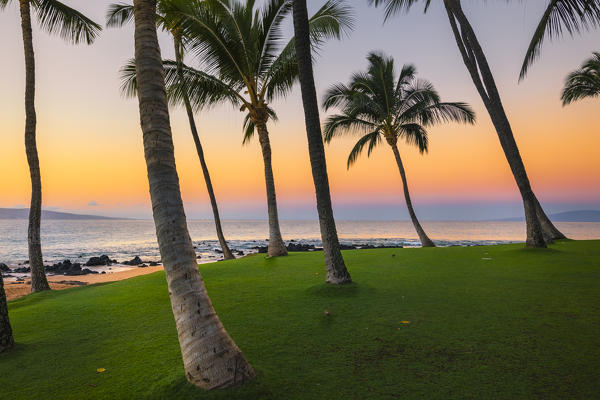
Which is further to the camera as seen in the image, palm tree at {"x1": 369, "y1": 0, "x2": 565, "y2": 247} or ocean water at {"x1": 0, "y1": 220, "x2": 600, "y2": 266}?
ocean water at {"x1": 0, "y1": 220, "x2": 600, "y2": 266}

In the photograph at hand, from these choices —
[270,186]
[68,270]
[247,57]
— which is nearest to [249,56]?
[247,57]

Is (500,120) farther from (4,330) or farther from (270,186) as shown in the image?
(4,330)

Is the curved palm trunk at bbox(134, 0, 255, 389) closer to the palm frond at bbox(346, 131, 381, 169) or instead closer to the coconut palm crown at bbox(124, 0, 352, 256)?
the coconut palm crown at bbox(124, 0, 352, 256)

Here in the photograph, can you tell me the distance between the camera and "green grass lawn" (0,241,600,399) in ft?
8.89

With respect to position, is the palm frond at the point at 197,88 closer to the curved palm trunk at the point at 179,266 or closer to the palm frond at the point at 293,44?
the palm frond at the point at 293,44

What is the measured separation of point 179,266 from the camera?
268cm

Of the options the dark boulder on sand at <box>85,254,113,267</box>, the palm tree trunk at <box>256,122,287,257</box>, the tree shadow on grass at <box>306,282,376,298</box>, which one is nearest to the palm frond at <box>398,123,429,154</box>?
the palm tree trunk at <box>256,122,287,257</box>

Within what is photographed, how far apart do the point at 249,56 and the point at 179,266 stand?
1093cm

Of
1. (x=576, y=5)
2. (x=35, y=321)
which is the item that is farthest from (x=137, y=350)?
(x=576, y=5)

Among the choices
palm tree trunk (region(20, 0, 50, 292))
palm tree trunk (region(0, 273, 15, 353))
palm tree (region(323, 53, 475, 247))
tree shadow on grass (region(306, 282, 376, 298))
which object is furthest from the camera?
palm tree (region(323, 53, 475, 247))

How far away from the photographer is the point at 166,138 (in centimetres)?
293

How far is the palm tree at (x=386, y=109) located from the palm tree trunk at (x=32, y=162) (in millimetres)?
13497

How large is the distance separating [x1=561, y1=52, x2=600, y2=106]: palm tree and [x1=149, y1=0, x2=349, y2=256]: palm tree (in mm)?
18153

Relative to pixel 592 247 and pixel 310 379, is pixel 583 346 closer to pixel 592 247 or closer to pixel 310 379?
pixel 310 379
